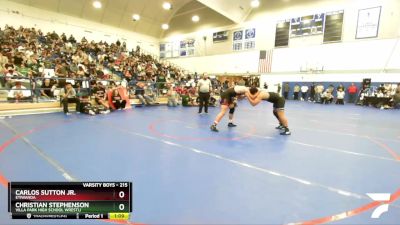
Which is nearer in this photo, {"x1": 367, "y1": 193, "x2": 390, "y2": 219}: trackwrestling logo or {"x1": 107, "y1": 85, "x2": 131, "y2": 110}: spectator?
{"x1": 367, "y1": 193, "x2": 390, "y2": 219}: trackwrestling logo

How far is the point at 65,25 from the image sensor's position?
20.2 meters

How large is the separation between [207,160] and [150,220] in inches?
65.4

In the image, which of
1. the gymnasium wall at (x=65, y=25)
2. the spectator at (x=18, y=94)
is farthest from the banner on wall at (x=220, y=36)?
the spectator at (x=18, y=94)

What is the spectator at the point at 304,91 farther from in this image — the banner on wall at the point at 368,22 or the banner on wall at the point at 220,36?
the banner on wall at the point at 220,36

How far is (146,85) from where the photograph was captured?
41.1 ft

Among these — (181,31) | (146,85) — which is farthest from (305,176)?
(181,31)

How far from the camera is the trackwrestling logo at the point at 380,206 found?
2.16 metres

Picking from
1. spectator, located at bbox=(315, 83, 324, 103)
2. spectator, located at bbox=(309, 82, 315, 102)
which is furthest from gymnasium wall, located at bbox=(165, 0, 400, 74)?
spectator, located at bbox=(309, 82, 315, 102)

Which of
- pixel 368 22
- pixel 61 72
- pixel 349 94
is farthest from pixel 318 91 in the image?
pixel 61 72

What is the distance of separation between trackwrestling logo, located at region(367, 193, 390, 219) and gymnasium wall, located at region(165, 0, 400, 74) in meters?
16.8
